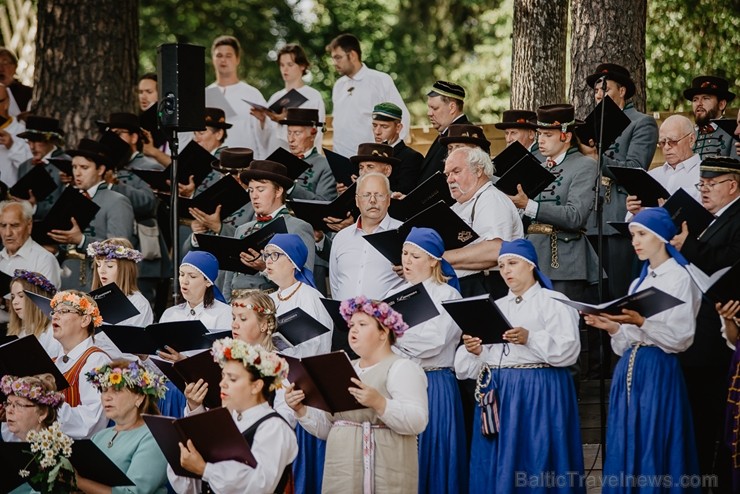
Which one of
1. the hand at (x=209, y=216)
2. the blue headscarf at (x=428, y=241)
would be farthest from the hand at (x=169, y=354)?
the hand at (x=209, y=216)

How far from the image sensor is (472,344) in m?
6.50

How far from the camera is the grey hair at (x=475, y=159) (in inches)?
301

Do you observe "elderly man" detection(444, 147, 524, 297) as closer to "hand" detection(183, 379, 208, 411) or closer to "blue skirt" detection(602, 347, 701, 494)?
Result: "blue skirt" detection(602, 347, 701, 494)

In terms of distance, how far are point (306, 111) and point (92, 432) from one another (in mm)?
3786

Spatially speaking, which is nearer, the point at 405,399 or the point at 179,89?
the point at 405,399

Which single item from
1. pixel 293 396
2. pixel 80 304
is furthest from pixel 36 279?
pixel 293 396

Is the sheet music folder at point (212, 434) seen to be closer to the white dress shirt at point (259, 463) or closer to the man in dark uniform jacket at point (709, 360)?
the white dress shirt at point (259, 463)

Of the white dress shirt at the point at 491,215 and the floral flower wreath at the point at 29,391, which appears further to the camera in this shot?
the white dress shirt at the point at 491,215

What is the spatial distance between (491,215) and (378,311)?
75.1 inches

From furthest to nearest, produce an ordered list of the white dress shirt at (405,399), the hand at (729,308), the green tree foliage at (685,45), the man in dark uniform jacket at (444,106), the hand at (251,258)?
the green tree foliage at (685,45) < the man in dark uniform jacket at (444,106) < the hand at (251,258) < the hand at (729,308) < the white dress shirt at (405,399)

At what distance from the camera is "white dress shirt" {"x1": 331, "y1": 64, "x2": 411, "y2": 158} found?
10.7m

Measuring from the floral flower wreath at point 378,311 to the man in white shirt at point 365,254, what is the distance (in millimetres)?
1837

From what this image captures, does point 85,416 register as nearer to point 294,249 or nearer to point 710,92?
point 294,249

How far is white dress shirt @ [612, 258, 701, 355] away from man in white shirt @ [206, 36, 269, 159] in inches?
217
